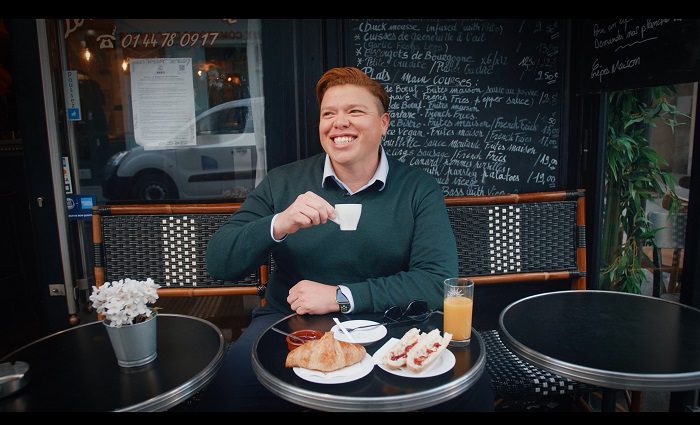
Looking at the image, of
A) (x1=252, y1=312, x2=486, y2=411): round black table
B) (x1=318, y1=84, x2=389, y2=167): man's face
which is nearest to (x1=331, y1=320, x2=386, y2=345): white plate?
(x1=252, y1=312, x2=486, y2=411): round black table

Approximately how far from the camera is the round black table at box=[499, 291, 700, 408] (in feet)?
4.31

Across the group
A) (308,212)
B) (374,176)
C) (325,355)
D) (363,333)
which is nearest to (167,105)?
(374,176)

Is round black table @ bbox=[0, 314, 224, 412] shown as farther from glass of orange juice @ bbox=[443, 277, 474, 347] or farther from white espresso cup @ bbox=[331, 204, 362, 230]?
glass of orange juice @ bbox=[443, 277, 474, 347]

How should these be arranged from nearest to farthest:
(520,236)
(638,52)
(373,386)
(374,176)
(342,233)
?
(373,386) → (342,233) → (374,176) → (638,52) → (520,236)

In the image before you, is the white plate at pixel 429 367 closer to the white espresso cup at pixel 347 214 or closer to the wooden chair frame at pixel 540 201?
the white espresso cup at pixel 347 214

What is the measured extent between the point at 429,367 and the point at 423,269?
59 cm

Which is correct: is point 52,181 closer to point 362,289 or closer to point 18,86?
point 18,86

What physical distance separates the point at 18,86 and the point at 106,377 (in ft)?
7.80

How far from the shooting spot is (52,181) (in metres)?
2.99

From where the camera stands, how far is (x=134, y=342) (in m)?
1.36

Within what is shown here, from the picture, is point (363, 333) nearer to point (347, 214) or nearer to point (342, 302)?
point (342, 302)

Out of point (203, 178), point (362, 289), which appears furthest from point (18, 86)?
point (362, 289)

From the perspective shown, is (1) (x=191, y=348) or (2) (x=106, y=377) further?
(1) (x=191, y=348)

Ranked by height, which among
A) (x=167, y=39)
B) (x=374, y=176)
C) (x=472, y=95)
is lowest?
(x=374, y=176)
